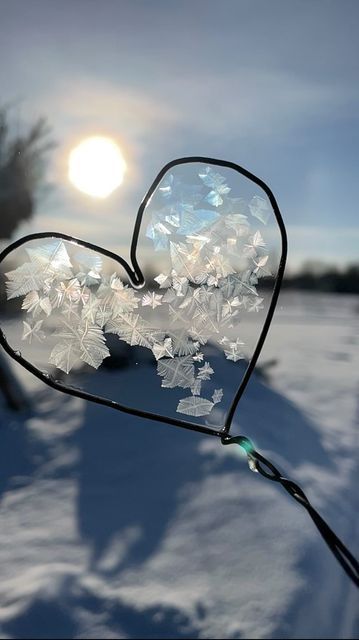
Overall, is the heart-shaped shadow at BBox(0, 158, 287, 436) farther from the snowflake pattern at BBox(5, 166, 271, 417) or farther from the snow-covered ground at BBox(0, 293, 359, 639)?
the snow-covered ground at BBox(0, 293, 359, 639)

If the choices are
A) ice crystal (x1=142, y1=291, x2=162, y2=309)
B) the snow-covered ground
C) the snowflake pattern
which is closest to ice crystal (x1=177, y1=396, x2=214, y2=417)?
the snowflake pattern

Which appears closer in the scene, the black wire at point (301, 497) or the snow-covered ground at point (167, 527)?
the black wire at point (301, 497)

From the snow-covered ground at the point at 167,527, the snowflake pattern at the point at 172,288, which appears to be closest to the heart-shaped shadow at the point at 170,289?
the snowflake pattern at the point at 172,288

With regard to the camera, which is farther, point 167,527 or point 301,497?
point 167,527

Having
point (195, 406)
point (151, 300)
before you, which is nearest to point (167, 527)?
point (195, 406)

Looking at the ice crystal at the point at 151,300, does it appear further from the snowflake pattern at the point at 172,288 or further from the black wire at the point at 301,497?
the black wire at the point at 301,497

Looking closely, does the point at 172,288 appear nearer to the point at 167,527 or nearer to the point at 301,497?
the point at 301,497
